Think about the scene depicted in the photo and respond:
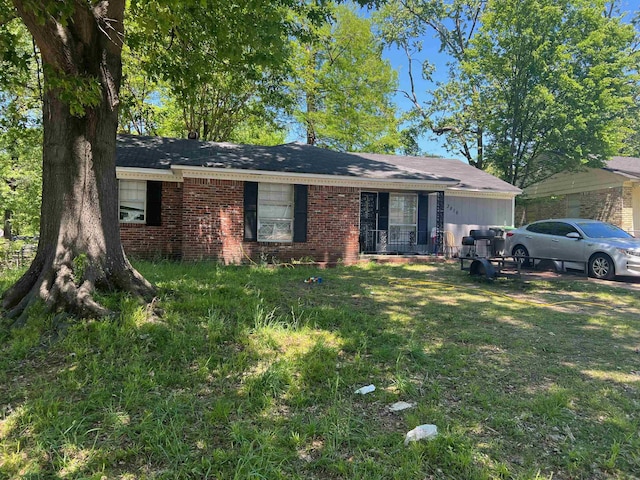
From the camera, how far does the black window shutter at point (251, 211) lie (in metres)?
10.9

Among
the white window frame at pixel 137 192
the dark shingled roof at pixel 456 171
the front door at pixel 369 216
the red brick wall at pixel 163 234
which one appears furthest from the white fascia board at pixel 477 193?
the white window frame at pixel 137 192

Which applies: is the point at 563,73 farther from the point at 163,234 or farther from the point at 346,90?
the point at 163,234

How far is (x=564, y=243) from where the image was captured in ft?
33.1

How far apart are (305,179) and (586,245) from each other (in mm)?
7390

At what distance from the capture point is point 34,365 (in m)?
3.73

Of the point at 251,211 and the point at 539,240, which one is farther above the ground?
the point at 251,211

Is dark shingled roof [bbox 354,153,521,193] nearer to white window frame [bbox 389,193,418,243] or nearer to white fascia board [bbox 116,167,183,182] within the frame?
white window frame [bbox 389,193,418,243]

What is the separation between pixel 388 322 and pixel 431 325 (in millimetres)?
586

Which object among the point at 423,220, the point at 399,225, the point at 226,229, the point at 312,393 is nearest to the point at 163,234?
the point at 226,229

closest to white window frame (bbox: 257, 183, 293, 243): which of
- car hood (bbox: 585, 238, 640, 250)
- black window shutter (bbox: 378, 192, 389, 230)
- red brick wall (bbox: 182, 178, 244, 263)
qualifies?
red brick wall (bbox: 182, 178, 244, 263)

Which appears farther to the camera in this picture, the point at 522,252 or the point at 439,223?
the point at 439,223

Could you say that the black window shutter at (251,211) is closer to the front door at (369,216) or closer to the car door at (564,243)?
the front door at (369,216)

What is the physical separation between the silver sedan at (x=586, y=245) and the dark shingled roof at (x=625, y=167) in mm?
9545

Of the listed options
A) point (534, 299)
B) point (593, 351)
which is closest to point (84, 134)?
point (593, 351)
